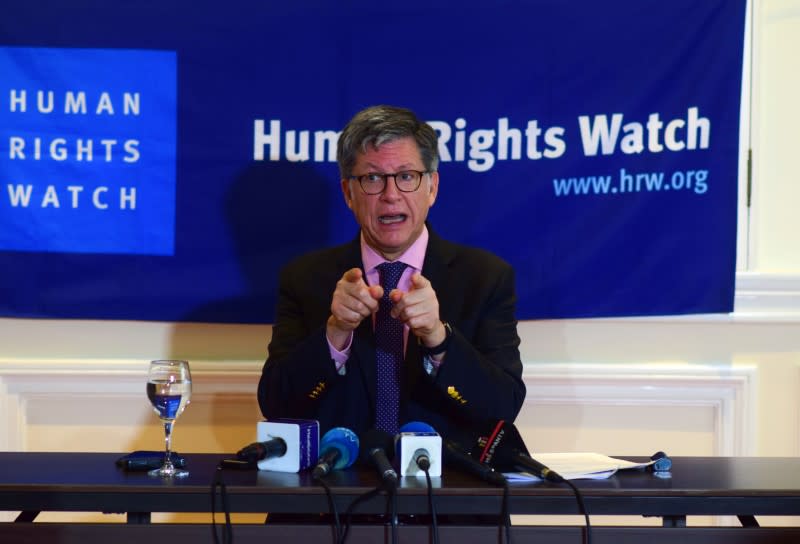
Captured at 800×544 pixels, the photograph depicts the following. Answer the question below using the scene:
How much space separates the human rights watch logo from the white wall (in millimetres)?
318

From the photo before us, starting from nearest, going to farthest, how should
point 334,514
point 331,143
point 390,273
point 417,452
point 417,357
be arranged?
point 334,514
point 417,452
point 417,357
point 390,273
point 331,143

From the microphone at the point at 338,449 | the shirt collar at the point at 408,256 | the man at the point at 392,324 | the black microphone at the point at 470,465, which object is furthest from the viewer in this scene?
the shirt collar at the point at 408,256

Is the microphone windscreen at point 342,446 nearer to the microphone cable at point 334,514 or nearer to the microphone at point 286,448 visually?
the microphone at point 286,448

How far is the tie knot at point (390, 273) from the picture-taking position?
2.35 m

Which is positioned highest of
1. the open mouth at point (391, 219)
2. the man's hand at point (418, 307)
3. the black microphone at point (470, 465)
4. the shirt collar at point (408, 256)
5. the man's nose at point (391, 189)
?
the man's nose at point (391, 189)

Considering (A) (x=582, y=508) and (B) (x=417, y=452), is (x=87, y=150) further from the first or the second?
(A) (x=582, y=508)

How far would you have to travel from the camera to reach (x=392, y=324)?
7.51 feet

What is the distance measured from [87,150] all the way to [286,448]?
1821 mm

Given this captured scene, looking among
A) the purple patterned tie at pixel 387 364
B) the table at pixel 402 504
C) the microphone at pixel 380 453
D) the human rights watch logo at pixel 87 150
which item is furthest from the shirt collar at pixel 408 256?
the human rights watch logo at pixel 87 150

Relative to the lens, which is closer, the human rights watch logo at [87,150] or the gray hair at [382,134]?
the gray hair at [382,134]

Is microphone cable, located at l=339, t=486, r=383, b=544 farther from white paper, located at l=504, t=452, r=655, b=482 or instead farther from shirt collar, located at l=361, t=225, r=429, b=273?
shirt collar, located at l=361, t=225, r=429, b=273

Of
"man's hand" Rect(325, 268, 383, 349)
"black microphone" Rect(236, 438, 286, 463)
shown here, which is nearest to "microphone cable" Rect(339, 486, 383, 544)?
"black microphone" Rect(236, 438, 286, 463)

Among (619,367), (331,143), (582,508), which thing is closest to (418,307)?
(582,508)

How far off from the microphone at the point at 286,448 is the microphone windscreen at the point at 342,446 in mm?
25
